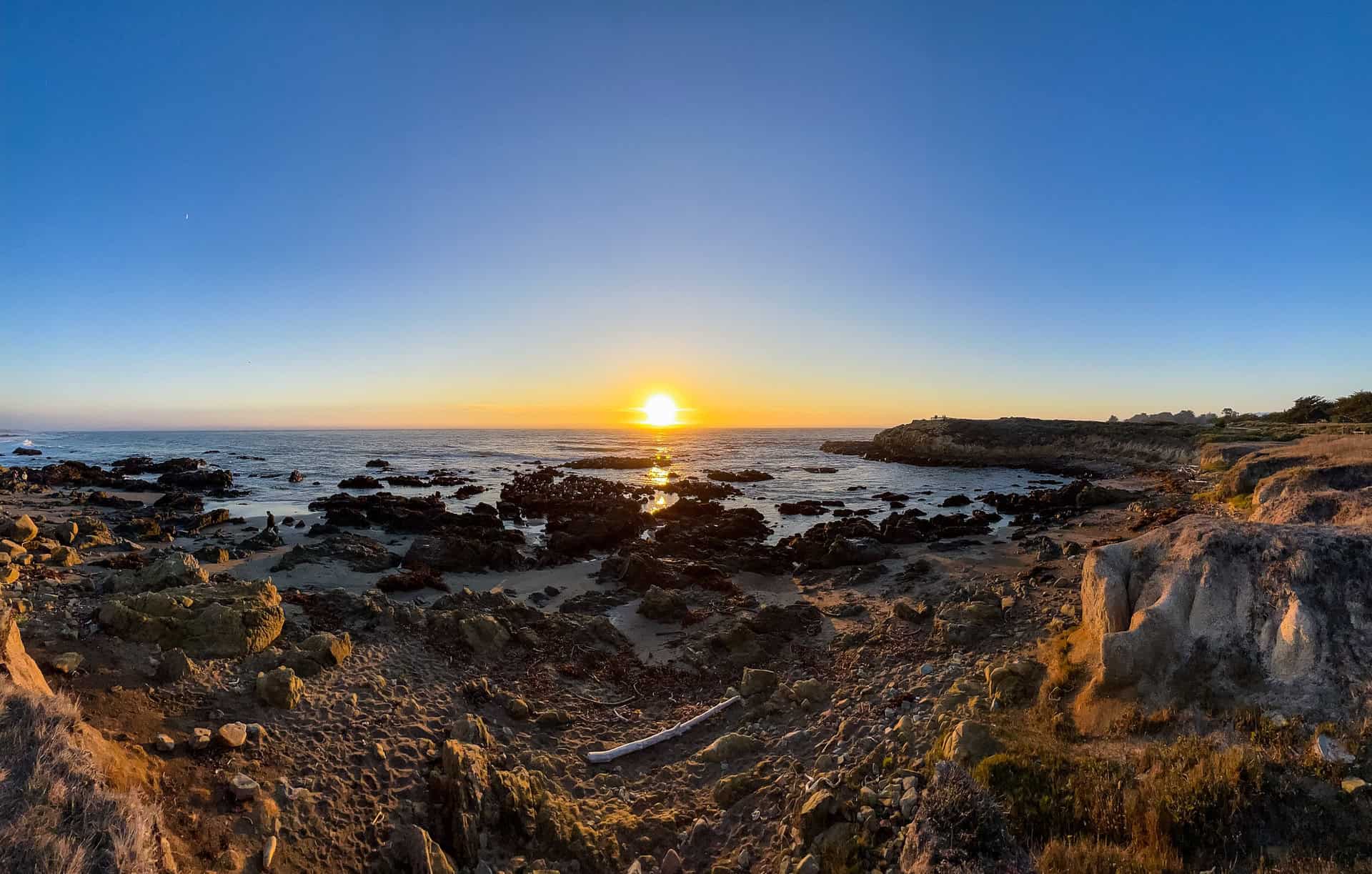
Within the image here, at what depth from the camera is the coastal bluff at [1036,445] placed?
5438 centimetres

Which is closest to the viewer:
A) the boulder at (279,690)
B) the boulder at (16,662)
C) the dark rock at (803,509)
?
the boulder at (16,662)

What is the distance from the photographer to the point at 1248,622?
6.50m

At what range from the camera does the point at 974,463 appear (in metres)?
64.2

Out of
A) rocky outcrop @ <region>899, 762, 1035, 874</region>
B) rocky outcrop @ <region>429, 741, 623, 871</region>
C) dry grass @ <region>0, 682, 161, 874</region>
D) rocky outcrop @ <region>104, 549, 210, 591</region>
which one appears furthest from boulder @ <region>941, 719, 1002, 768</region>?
rocky outcrop @ <region>104, 549, 210, 591</region>

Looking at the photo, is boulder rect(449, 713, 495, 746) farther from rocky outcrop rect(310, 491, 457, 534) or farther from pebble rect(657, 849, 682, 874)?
rocky outcrop rect(310, 491, 457, 534)

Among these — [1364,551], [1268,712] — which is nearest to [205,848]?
[1268,712]

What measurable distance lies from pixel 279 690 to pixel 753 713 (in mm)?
6772

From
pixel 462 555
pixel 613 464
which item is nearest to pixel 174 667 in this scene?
pixel 462 555

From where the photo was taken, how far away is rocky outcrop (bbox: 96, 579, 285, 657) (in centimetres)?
768

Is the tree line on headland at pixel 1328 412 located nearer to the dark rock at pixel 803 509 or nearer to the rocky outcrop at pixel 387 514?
the dark rock at pixel 803 509

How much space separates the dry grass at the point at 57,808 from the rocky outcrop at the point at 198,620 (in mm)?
3146

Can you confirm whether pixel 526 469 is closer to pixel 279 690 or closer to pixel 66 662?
pixel 279 690

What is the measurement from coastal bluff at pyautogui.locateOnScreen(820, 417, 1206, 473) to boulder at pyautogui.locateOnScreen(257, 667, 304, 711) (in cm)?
6058

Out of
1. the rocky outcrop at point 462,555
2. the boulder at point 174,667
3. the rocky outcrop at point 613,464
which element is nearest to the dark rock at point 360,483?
the rocky outcrop at point 613,464
